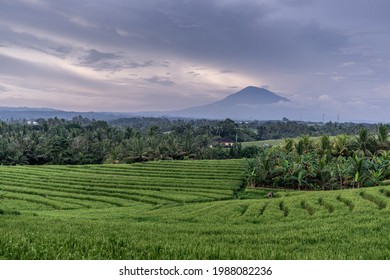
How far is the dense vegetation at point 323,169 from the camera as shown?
35000 mm

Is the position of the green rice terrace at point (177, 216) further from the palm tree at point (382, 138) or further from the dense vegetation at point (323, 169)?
the palm tree at point (382, 138)

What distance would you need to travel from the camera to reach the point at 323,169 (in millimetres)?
36281

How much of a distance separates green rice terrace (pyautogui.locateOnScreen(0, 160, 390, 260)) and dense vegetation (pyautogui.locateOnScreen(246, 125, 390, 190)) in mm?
2207

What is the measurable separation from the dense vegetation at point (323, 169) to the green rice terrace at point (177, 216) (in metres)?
2.21

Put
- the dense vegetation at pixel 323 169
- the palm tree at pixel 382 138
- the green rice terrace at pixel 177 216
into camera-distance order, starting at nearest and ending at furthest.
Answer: the green rice terrace at pixel 177 216 < the dense vegetation at pixel 323 169 < the palm tree at pixel 382 138

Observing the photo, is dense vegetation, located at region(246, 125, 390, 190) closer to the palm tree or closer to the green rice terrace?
the palm tree

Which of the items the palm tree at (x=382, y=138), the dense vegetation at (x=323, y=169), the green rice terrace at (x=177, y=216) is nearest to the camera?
the green rice terrace at (x=177, y=216)

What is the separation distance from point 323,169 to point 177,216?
21157 mm

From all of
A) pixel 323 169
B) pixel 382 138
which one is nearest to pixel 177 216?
pixel 323 169

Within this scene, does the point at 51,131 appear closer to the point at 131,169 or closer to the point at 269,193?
the point at 131,169

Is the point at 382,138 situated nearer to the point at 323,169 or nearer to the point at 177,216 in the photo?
the point at 323,169

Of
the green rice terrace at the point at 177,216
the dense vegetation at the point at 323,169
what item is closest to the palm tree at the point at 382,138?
the dense vegetation at the point at 323,169

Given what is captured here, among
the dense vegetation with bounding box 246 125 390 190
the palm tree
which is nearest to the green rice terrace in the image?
the dense vegetation with bounding box 246 125 390 190

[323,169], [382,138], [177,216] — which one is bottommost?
[177,216]
